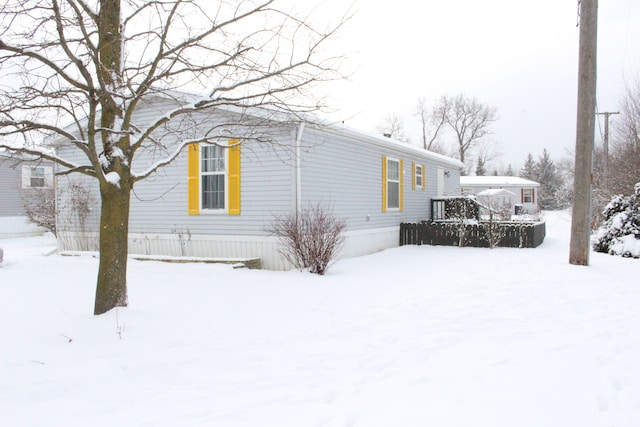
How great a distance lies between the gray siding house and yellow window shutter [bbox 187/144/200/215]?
0.02 metres

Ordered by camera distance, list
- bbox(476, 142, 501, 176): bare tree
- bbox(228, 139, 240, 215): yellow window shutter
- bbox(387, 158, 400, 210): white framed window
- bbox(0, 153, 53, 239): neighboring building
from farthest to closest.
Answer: bbox(476, 142, 501, 176): bare tree
bbox(0, 153, 53, 239): neighboring building
bbox(387, 158, 400, 210): white framed window
bbox(228, 139, 240, 215): yellow window shutter

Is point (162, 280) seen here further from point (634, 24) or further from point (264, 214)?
point (634, 24)

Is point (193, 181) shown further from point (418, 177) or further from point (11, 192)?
point (11, 192)

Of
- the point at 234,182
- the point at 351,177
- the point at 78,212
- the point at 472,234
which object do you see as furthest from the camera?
the point at 472,234

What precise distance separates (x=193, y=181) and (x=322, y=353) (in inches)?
261

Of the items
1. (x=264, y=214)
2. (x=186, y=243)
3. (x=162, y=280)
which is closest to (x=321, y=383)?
(x=162, y=280)

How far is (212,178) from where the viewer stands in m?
9.79

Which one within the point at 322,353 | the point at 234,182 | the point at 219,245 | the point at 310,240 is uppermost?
the point at 234,182

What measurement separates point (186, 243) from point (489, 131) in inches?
1591

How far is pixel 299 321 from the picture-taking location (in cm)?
510

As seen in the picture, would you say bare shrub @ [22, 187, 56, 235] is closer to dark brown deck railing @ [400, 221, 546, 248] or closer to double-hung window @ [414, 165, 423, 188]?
dark brown deck railing @ [400, 221, 546, 248]

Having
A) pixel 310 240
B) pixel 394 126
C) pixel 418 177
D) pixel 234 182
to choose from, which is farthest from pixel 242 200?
pixel 394 126

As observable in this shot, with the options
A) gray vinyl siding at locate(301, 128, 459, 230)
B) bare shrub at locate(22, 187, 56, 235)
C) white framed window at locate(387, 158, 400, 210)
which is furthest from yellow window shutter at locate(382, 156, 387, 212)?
bare shrub at locate(22, 187, 56, 235)

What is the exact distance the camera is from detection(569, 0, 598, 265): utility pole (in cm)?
873
